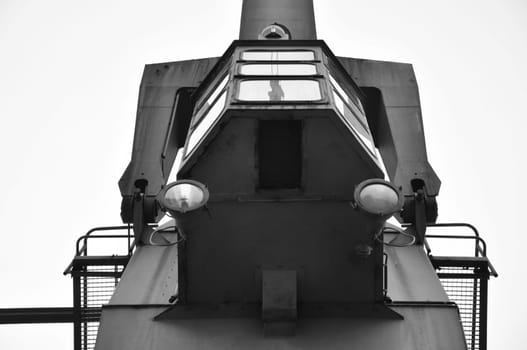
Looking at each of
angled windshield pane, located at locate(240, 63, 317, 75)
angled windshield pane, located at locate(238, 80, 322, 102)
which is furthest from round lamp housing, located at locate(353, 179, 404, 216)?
angled windshield pane, located at locate(240, 63, 317, 75)

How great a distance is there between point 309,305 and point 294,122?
2.16m

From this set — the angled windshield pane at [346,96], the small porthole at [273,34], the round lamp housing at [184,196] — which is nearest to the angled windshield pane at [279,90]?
the angled windshield pane at [346,96]

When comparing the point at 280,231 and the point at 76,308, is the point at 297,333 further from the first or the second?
the point at 76,308

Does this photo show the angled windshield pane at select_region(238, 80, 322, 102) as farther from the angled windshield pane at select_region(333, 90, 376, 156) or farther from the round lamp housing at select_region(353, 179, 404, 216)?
the round lamp housing at select_region(353, 179, 404, 216)

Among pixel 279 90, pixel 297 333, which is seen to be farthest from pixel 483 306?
pixel 279 90

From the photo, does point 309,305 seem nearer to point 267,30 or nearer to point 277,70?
point 277,70

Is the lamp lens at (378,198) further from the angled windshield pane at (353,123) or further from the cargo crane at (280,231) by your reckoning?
the angled windshield pane at (353,123)

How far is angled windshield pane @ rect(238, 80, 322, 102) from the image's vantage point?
1523cm

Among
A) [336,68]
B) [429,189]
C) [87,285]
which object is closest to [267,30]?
[336,68]

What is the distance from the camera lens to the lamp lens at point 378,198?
47.3ft

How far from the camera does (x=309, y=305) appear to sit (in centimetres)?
1570

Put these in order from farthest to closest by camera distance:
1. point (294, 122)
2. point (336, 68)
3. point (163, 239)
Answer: point (163, 239) < point (336, 68) < point (294, 122)

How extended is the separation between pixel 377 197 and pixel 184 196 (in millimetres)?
2033

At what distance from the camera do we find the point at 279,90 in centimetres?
1539
